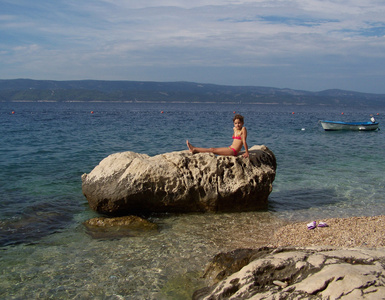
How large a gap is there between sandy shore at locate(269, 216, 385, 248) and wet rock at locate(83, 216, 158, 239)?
124 inches

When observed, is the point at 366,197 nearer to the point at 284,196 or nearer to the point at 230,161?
the point at 284,196

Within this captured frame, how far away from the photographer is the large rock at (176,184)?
32.9 feet

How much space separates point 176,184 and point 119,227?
1.96 metres

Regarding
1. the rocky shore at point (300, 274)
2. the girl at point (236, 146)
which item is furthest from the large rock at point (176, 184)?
the rocky shore at point (300, 274)

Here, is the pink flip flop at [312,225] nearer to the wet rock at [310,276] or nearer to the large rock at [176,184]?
the large rock at [176,184]

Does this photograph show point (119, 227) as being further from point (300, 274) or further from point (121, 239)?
point (300, 274)

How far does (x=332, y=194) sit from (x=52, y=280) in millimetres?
10134

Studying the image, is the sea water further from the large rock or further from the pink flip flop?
the pink flip flop

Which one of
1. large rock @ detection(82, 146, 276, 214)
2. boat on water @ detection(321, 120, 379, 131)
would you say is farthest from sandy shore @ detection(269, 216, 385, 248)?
boat on water @ detection(321, 120, 379, 131)

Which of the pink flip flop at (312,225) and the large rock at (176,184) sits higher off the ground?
the large rock at (176,184)

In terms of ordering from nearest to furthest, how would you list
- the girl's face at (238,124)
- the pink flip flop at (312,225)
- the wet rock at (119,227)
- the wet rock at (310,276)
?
the wet rock at (310,276) → the wet rock at (119,227) → the pink flip flop at (312,225) → the girl's face at (238,124)

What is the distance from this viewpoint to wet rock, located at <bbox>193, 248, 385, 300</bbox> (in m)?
4.18

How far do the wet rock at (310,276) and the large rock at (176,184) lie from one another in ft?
16.0

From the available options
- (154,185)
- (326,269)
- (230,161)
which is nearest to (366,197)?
(230,161)
